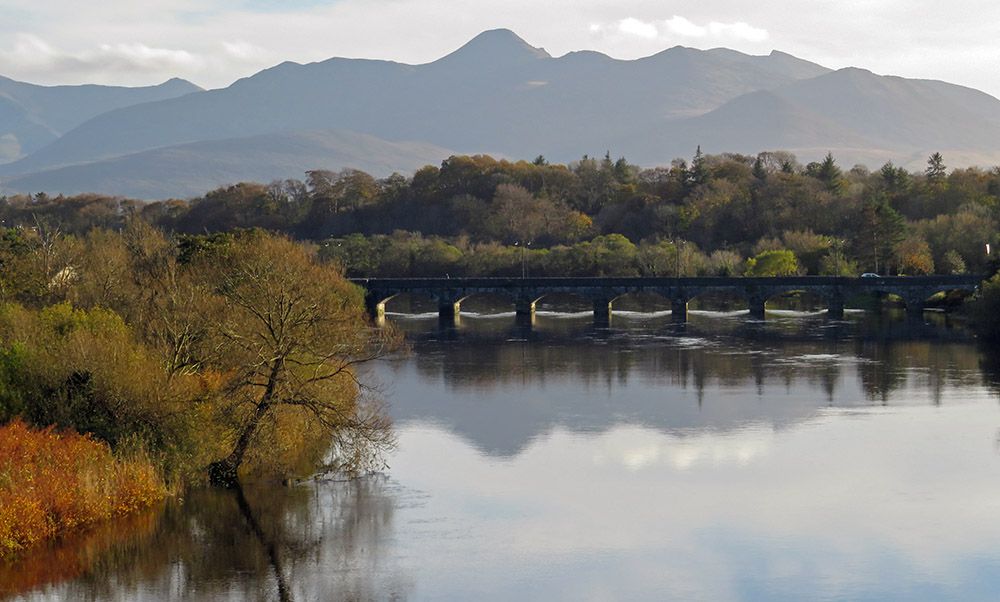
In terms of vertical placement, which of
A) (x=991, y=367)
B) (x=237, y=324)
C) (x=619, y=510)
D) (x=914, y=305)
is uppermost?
(x=237, y=324)

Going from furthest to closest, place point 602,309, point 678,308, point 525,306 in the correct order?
1. point 525,306
2. point 602,309
3. point 678,308

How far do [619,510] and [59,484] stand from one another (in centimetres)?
1775

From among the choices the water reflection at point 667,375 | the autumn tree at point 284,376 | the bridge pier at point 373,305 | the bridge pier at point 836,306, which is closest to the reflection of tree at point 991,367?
the water reflection at point 667,375

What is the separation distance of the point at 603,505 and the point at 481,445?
11.8 meters

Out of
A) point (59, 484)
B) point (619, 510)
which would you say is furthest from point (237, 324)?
point (619, 510)

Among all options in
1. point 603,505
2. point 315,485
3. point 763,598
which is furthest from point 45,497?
point 763,598

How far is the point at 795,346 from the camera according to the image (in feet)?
304

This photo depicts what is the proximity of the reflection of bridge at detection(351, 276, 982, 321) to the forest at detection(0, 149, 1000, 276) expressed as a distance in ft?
26.9

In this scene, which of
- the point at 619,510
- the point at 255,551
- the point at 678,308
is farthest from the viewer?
the point at 678,308

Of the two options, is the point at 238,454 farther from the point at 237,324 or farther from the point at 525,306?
the point at 525,306

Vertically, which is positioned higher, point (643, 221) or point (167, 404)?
point (643, 221)

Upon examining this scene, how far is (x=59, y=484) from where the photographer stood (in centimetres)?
4044

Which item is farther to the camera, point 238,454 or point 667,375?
point 667,375

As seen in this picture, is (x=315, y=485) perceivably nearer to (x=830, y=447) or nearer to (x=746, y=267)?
(x=830, y=447)
